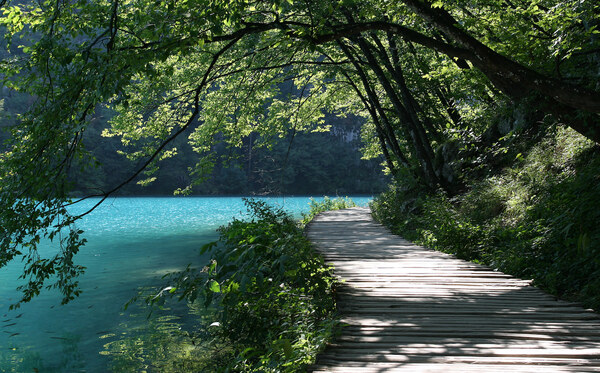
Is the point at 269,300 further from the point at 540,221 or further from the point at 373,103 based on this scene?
the point at 373,103

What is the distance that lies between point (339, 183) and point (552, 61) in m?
68.0

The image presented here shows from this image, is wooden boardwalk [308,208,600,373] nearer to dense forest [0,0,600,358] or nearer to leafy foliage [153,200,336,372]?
leafy foliage [153,200,336,372]

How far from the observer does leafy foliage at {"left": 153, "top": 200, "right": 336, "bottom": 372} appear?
13.1 ft

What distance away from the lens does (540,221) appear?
24.1ft

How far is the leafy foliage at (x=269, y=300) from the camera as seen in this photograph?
4008 millimetres

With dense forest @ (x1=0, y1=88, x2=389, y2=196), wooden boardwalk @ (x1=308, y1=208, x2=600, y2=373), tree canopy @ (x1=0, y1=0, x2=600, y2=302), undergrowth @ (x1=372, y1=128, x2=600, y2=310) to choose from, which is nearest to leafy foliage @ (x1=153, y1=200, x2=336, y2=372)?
wooden boardwalk @ (x1=308, y1=208, x2=600, y2=373)

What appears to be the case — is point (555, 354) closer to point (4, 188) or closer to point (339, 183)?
point (4, 188)

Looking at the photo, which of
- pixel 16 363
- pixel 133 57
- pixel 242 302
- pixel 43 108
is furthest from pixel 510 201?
pixel 16 363

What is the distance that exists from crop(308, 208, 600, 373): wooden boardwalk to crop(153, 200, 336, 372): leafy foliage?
308mm

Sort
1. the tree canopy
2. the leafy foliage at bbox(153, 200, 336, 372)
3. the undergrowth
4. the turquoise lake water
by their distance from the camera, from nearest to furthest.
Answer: the leafy foliage at bbox(153, 200, 336, 372), the tree canopy, the undergrowth, the turquoise lake water

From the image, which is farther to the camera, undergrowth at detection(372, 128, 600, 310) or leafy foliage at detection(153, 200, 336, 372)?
undergrowth at detection(372, 128, 600, 310)

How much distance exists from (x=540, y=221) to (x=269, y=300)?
456 centimetres

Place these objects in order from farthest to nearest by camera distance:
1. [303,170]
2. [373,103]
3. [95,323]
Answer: [303,170] < [373,103] < [95,323]

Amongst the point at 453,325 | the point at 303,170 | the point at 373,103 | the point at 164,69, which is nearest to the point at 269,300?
the point at 453,325
